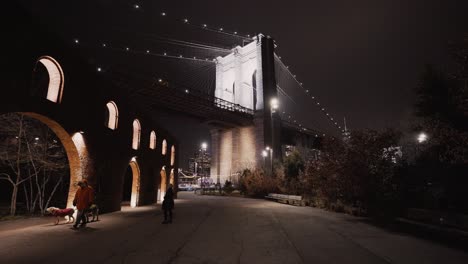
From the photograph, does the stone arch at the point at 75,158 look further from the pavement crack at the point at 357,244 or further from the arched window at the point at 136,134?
the pavement crack at the point at 357,244

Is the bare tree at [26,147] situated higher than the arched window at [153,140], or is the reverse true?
the arched window at [153,140]

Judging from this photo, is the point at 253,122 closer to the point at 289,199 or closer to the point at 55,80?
the point at 289,199

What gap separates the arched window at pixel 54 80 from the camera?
28.5 feet

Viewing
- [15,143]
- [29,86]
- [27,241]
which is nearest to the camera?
[27,241]

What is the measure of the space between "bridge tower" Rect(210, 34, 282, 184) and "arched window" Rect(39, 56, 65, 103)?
27.7 meters

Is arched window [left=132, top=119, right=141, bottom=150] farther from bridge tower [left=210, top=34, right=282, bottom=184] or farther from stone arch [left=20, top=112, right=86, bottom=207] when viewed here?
bridge tower [left=210, top=34, right=282, bottom=184]

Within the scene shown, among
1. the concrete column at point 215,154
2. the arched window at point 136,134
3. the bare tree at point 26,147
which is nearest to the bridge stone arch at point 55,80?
the bare tree at point 26,147

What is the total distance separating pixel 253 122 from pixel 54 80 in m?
34.0

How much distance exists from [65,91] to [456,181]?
15694mm

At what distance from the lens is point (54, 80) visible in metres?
9.07

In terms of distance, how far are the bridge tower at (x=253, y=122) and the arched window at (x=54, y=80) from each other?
27.7 meters

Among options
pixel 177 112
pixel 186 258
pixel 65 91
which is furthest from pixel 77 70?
pixel 177 112

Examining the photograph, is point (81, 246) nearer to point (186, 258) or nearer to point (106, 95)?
point (186, 258)

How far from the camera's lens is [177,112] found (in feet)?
125
